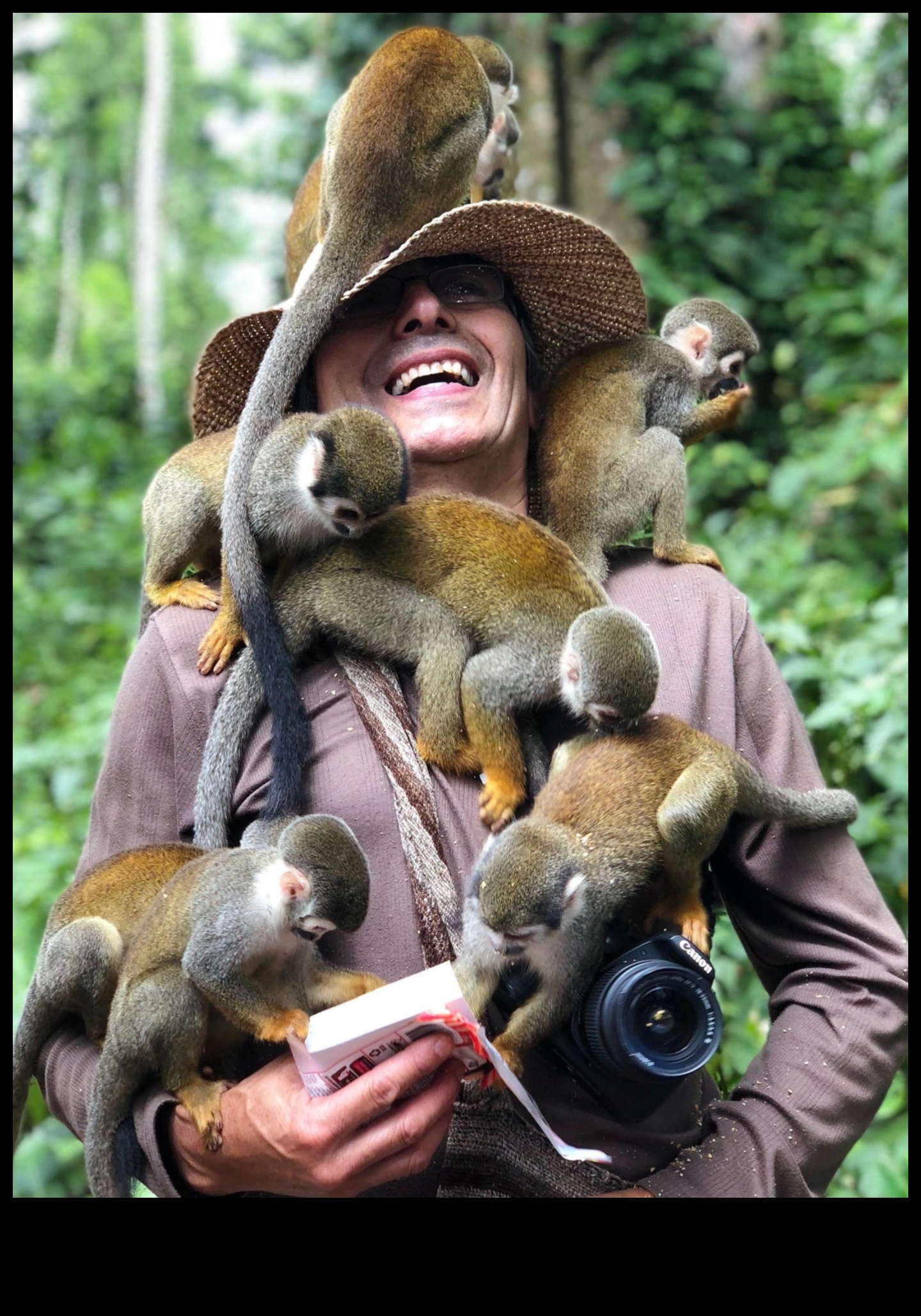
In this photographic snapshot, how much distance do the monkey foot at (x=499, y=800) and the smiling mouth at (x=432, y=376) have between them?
74 centimetres

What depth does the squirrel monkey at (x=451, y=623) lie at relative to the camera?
179 cm

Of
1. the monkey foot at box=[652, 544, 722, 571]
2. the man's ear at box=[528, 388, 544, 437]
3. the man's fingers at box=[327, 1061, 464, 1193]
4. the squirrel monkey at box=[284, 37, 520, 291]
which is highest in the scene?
the squirrel monkey at box=[284, 37, 520, 291]

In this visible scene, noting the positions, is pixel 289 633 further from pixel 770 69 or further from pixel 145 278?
pixel 145 278

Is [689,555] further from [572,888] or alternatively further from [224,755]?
[224,755]

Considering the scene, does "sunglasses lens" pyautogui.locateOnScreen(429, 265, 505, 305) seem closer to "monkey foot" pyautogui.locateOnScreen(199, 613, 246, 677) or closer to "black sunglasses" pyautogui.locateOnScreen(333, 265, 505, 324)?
"black sunglasses" pyautogui.locateOnScreen(333, 265, 505, 324)

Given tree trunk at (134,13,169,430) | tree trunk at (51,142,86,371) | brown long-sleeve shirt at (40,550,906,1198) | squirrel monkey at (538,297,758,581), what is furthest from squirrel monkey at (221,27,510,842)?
tree trunk at (51,142,86,371)

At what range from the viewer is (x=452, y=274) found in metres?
2.20

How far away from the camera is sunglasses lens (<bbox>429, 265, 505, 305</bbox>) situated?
7.14ft

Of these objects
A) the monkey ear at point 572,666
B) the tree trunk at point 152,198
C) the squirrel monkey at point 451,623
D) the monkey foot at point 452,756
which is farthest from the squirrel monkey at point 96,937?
the tree trunk at point 152,198

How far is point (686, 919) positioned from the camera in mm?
1759

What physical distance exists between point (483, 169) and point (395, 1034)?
2.16 metres

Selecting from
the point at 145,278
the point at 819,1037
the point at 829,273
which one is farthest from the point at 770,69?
the point at 145,278

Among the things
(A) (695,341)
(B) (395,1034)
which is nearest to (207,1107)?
(B) (395,1034)

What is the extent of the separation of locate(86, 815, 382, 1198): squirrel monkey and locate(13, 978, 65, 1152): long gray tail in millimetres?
190
